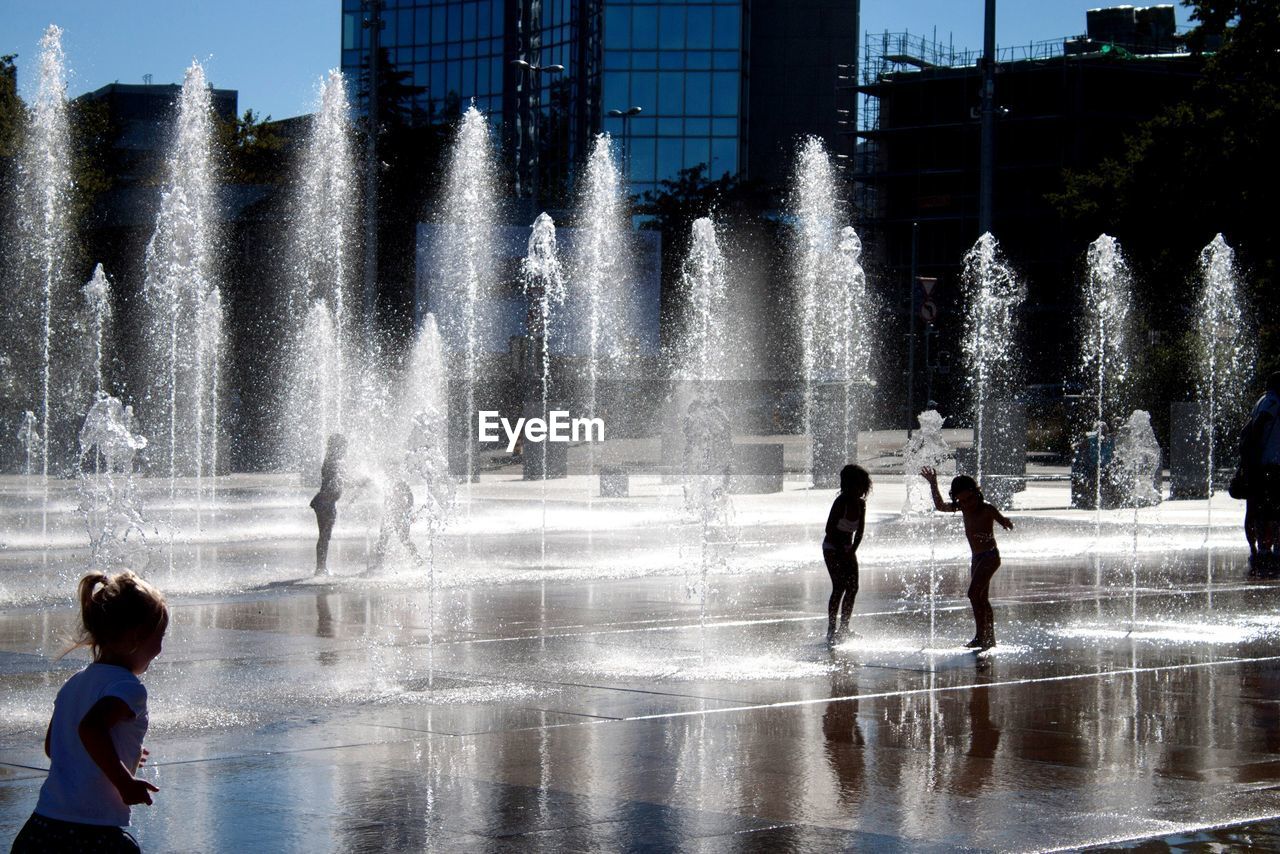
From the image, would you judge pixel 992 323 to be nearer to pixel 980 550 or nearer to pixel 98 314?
pixel 98 314

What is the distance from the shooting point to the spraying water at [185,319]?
3972 cm

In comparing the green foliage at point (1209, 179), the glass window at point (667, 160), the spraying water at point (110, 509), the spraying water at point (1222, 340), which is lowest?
the spraying water at point (110, 509)

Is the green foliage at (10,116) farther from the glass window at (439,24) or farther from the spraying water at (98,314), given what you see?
the glass window at (439,24)

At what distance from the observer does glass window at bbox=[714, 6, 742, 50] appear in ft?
226

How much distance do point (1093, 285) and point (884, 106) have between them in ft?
64.3

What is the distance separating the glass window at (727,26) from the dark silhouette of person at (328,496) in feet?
180

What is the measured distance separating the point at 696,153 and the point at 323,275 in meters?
28.7

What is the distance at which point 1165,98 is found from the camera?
81688 millimetres

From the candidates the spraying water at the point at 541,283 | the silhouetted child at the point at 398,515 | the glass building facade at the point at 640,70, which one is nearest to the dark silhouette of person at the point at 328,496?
the silhouetted child at the point at 398,515

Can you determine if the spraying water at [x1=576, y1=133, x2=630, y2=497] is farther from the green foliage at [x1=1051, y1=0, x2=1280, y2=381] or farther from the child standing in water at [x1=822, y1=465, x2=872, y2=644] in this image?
the child standing in water at [x1=822, y1=465, x2=872, y2=644]

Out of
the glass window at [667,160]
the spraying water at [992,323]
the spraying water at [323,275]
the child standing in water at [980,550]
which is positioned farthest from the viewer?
the glass window at [667,160]

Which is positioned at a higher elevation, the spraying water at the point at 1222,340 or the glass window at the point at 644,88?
the glass window at the point at 644,88

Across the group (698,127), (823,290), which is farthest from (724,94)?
(823,290)

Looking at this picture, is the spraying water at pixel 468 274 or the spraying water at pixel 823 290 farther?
the spraying water at pixel 823 290
